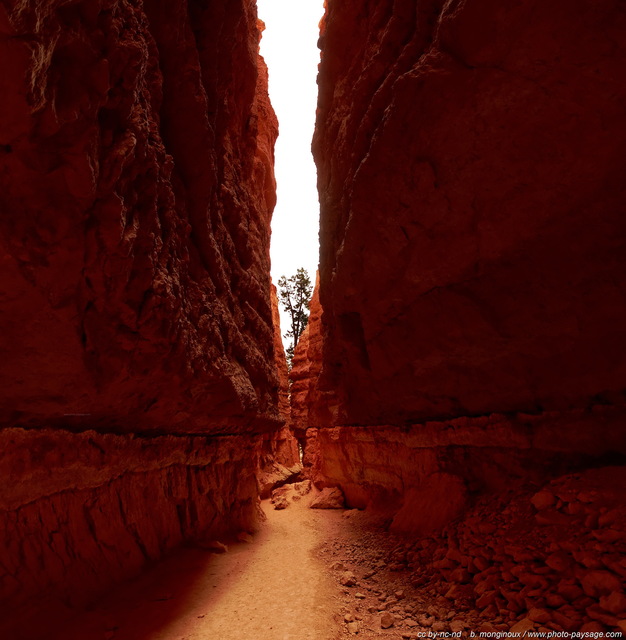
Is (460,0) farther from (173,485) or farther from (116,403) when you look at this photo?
(173,485)

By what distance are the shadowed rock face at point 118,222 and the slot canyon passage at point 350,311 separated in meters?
0.02

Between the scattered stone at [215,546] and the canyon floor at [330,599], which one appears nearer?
the canyon floor at [330,599]

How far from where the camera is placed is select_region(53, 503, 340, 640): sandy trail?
143 inches

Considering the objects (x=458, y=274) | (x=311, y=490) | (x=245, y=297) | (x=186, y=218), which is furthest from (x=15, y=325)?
(x=311, y=490)

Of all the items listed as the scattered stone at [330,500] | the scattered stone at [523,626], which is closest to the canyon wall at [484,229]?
the scattered stone at [523,626]

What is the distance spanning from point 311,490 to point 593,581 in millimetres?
9613

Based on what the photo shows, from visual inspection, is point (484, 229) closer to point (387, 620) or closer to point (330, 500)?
point (387, 620)

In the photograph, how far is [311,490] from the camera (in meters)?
11.6

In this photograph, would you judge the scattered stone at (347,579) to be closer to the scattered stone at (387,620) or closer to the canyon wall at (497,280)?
the canyon wall at (497,280)

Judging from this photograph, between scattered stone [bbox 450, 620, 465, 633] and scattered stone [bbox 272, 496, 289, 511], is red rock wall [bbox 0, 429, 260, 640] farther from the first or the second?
scattered stone [bbox 272, 496, 289, 511]

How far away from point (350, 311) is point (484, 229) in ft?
9.67

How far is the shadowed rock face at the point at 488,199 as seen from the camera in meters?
3.30

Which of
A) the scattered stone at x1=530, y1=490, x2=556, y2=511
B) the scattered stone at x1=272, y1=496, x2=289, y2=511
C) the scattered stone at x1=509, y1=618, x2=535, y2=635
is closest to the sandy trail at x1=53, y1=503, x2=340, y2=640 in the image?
the scattered stone at x1=509, y1=618, x2=535, y2=635

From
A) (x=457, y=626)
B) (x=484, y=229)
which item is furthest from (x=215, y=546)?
(x=484, y=229)
